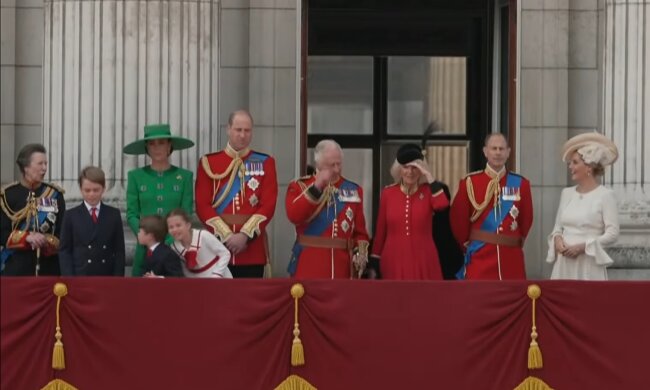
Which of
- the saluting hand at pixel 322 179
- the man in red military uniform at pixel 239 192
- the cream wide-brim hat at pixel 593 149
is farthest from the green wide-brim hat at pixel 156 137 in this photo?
the cream wide-brim hat at pixel 593 149

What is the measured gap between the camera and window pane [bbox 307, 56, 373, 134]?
19219 mm

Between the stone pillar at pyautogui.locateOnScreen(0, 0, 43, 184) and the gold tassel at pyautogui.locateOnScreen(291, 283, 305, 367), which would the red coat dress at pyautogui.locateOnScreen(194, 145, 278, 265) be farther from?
the stone pillar at pyautogui.locateOnScreen(0, 0, 43, 184)

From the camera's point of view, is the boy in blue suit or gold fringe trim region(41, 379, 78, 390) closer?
gold fringe trim region(41, 379, 78, 390)

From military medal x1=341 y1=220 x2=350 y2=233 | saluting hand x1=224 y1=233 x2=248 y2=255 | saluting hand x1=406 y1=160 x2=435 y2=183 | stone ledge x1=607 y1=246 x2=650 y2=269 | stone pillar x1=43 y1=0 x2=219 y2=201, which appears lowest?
stone ledge x1=607 y1=246 x2=650 y2=269

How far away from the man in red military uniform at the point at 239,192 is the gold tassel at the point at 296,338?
4.89 ft

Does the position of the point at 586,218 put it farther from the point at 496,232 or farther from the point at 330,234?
the point at 330,234

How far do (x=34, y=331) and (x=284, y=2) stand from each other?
16.3ft

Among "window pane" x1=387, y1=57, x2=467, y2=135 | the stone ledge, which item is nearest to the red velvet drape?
the stone ledge

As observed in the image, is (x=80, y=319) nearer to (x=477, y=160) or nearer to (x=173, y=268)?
(x=173, y=268)

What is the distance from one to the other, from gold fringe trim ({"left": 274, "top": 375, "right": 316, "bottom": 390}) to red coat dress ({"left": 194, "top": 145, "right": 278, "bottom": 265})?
1717 millimetres

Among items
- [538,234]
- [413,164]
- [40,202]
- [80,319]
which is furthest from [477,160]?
[80,319]

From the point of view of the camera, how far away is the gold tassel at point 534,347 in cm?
1204

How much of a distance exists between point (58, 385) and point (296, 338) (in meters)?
1.62

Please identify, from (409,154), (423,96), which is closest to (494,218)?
(409,154)
